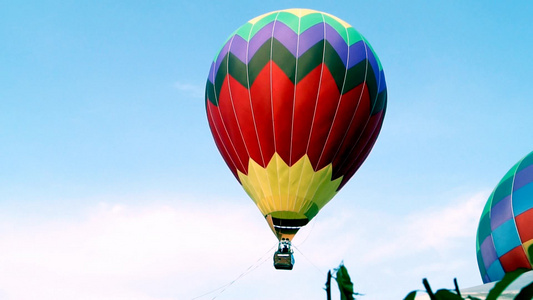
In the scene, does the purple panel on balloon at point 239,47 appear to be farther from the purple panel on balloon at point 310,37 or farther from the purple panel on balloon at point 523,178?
the purple panel on balloon at point 523,178

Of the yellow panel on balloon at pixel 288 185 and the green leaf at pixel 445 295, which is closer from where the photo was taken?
the green leaf at pixel 445 295

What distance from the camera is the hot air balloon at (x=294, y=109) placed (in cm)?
1330

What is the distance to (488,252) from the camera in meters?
12.2

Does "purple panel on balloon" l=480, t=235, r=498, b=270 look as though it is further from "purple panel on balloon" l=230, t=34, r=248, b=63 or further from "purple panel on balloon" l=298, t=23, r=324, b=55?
"purple panel on balloon" l=230, t=34, r=248, b=63

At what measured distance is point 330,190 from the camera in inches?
573

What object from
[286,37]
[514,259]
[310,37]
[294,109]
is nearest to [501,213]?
[514,259]

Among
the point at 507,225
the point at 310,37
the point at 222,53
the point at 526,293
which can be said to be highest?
the point at 222,53

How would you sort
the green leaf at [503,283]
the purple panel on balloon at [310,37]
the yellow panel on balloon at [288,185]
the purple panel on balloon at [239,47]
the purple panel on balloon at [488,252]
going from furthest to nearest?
1. the purple panel on balloon at [239,47]
2. the yellow panel on balloon at [288,185]
3. the purple panel on balloon at [310,37]
4. the purple panel on balloon at [488,252]
5. the green leaf at [503,283]

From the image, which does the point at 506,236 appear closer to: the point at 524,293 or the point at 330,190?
the point at 330,190

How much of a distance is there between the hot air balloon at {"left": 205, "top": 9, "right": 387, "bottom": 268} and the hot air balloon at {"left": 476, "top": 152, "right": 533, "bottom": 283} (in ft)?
10.8

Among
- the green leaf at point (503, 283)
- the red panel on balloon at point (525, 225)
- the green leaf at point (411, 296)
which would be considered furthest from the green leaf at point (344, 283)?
the red panel on balloon at point (525, 225)

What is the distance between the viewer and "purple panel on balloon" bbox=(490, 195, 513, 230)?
11750 mm

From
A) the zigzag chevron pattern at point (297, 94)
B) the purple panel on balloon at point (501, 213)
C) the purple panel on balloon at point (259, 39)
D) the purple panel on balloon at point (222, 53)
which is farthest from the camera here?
the purple panel on balloon at point (222, 53)

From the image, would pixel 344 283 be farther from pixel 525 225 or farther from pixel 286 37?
pixel 286 37
